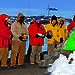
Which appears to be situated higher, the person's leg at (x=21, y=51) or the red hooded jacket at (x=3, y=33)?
the red hooded jacket at (x=3, y=33)

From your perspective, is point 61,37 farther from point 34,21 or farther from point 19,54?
point 19,54

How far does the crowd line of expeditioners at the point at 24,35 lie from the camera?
23.1ft

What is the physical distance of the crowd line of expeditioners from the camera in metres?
7.03

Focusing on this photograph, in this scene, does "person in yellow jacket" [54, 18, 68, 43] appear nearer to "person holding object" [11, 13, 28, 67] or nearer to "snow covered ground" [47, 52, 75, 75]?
"person holding object" [11, 13, 28, 67]

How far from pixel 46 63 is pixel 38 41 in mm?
824

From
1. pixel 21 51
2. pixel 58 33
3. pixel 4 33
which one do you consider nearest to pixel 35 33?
pixel 21 51

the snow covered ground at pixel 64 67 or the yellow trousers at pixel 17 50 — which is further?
the yellow trousers at pixel 17 50

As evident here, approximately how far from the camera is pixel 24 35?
7.31 m

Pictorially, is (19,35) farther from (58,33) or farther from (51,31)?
(58,33)

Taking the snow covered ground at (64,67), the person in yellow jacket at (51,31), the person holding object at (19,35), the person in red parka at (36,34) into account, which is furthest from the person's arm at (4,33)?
the snow covered ground at (64,67)

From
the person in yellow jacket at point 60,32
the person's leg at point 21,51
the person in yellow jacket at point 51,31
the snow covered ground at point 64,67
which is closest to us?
the snow covered ground at point 64,67

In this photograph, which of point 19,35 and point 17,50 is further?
point 17,50

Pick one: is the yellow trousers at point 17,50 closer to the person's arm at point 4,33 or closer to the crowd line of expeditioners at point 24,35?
the crowd line of expeditioners at point 24,35

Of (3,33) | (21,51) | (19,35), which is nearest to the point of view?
(3,33)
